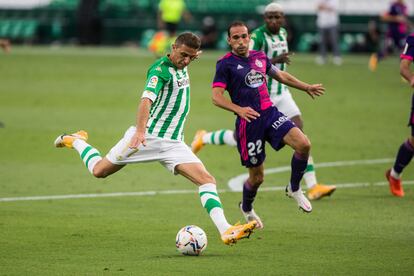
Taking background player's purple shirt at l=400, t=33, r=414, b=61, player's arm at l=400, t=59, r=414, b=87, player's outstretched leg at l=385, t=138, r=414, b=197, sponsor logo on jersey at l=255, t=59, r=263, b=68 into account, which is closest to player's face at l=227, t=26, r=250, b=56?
sponsor logo on jersey at l=255, t=59, r=263, b=68

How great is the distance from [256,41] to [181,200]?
2427 mm

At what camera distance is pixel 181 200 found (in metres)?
13.3

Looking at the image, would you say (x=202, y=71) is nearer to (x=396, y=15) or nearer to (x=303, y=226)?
(x=396, y=15)

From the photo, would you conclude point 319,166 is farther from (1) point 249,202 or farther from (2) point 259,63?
(2) point 259,63


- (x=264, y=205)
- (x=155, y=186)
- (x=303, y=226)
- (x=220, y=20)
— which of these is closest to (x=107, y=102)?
(x=155, y=186)

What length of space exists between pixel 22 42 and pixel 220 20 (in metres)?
9.09

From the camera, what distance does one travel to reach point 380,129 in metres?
21.2

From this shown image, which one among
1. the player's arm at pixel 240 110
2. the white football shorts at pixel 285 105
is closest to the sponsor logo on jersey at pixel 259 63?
the player's arm at pixel 240 110

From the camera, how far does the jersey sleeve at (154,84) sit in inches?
392

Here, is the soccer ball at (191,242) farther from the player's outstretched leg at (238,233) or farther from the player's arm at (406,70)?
the player's arm at (406,70)

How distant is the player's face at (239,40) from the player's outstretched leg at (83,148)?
1.93m

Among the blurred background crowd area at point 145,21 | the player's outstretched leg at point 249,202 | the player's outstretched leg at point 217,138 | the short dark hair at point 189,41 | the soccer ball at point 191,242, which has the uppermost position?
the short dark hair at point 189,41

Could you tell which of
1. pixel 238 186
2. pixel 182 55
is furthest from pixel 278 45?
pixel 182 55

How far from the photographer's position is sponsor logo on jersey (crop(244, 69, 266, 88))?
11070 mm
